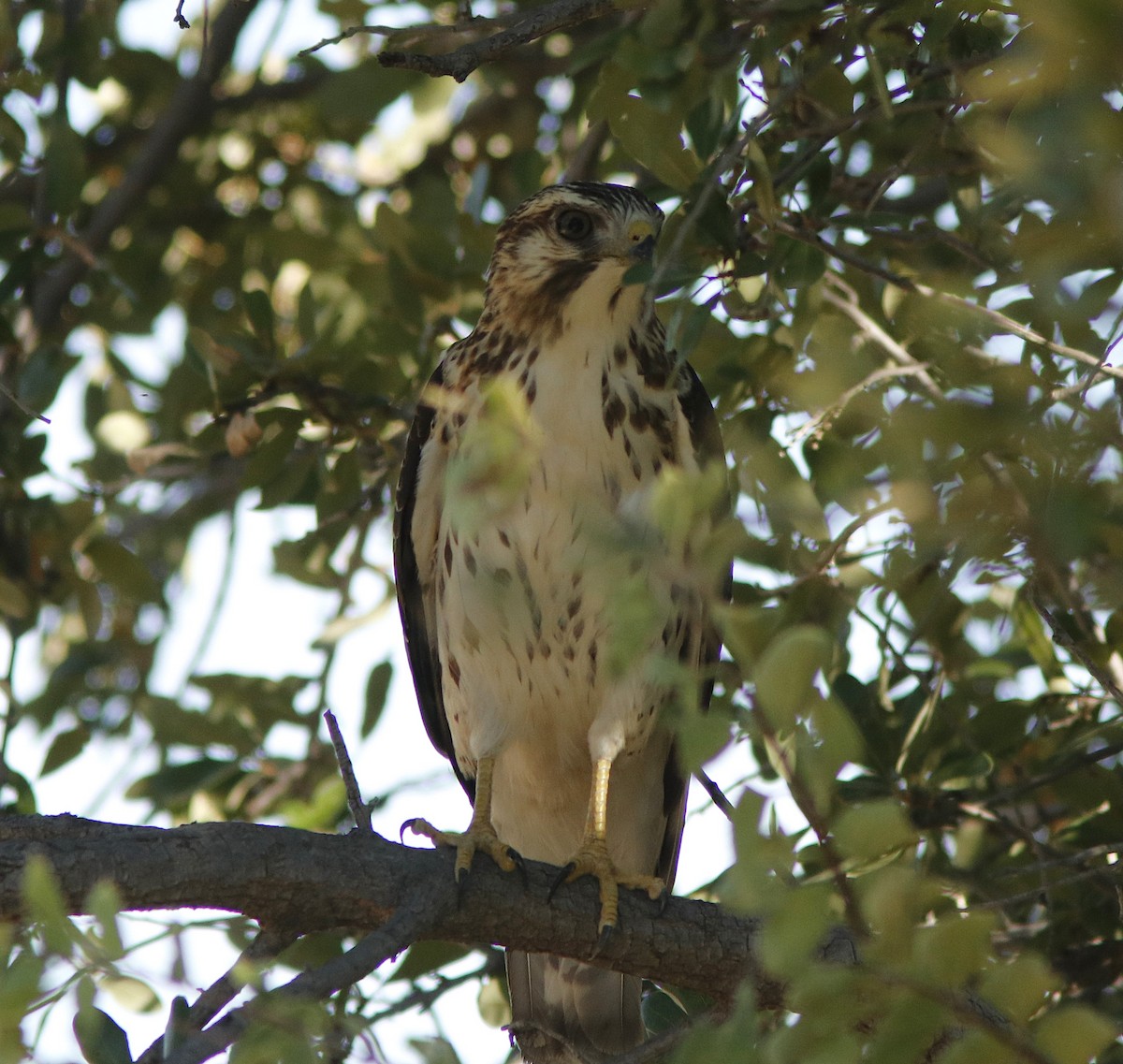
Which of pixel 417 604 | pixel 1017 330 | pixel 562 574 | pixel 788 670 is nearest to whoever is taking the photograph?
pixel 788 670

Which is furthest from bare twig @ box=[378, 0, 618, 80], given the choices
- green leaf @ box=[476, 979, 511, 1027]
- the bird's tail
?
green leaf @ box=[476, 979, 511, 1027]

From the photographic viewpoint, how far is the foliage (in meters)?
1.46

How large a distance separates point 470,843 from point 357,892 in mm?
418

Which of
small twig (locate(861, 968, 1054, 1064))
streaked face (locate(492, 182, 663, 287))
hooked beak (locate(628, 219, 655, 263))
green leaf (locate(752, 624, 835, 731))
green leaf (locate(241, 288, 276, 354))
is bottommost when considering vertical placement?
small twig (locate(861, 968, 1054, 1064))

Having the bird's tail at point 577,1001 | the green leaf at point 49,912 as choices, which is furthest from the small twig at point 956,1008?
the bird's tail at point 577,1001

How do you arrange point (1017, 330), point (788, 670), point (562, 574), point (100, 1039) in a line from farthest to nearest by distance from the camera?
point (562, 574), point (100, 1039), point (1017, 330), point (788, 670)

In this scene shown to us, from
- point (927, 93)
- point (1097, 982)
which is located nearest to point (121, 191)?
point (927, 93)

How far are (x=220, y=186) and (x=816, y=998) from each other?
198 inches

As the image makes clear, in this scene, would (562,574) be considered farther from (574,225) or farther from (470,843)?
(574,225)

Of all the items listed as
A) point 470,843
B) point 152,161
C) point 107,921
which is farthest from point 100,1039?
point 152,161

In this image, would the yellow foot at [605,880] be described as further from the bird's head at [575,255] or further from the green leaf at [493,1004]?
the bird's head at [575,255]

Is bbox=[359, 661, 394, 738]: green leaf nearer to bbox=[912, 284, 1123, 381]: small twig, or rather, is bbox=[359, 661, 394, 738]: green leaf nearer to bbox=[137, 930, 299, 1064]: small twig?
bbox=[137, 930, 299, 1064]: small twig

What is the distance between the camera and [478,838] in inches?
127

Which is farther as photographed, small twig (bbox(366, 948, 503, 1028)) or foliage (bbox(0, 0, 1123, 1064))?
small twig (bbox(366, 948, 503, 1028))
